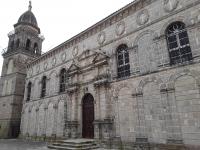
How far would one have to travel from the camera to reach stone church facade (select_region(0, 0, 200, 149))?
8.52 m

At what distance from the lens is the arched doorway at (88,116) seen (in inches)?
492

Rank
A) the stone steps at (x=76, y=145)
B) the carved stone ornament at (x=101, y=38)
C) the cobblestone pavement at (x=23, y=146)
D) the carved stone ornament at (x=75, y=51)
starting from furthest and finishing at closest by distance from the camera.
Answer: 1. the carved stone ornament at (x=75, y=51)
2. the carved stone ornament at (x=101, y=38)
3. the cobblestone pavement at (x=23, y=146)
4. the stone steps at (x=76, y=145)

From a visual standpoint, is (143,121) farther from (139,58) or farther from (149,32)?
(149,32)

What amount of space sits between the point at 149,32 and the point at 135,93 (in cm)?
362

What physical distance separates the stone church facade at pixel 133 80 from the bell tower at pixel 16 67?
645 cm

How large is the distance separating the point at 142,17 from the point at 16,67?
1734cm

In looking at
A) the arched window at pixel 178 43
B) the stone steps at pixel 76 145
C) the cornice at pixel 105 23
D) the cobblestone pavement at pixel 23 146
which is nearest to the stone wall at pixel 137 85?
the cornice at pixel 105 23

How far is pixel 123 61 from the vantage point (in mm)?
11703

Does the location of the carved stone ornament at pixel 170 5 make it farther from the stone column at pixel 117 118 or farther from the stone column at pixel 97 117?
the stone column at pixel 97 117

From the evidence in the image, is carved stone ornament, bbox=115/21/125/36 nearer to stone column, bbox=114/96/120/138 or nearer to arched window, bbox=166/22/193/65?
arched window, bbox=166/22/193/65

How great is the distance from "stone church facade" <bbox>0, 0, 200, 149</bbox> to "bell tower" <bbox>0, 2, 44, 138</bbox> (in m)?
6.45

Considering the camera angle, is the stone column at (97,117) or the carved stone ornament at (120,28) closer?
the stone column at (97,117)

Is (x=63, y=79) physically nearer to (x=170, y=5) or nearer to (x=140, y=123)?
(x=140, y=123)

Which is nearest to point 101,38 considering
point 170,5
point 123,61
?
point 123,61
